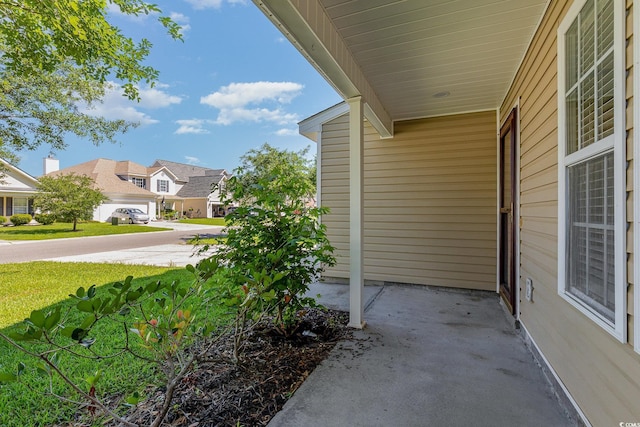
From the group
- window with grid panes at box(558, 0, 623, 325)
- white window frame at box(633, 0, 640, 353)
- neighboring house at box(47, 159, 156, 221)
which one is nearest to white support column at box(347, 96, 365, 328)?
window with grid panes at box(558, 0, 623, 325)

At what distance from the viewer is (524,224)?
109 inches

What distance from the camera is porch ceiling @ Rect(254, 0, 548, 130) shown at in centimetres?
201

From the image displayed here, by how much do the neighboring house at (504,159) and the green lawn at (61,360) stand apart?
1.93m

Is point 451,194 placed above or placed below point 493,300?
above

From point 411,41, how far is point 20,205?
25.1m

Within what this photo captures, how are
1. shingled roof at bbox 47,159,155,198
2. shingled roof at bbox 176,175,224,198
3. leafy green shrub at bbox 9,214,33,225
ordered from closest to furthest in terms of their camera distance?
leafy green shrub at bbox 9,214,33,225
shingled roof at bbox 47,159,155,198
shingled roof at bbox 176,175,224,198

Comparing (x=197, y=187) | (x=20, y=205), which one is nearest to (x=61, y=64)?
(x=20, y=205)

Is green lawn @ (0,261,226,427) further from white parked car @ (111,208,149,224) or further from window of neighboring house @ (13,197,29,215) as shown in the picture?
window of neighboring house @ (13,197,29,215)

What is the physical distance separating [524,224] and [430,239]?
1.67 metres

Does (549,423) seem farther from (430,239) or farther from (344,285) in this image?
(344,285)

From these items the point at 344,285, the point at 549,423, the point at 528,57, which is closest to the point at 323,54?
the point at 528,57

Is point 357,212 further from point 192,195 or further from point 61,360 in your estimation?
point 192,195

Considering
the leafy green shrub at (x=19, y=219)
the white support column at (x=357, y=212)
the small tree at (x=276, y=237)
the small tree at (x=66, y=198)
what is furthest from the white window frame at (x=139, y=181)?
the white support column at (x=357, y=212)

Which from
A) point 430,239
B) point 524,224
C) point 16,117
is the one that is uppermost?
point 16,117
